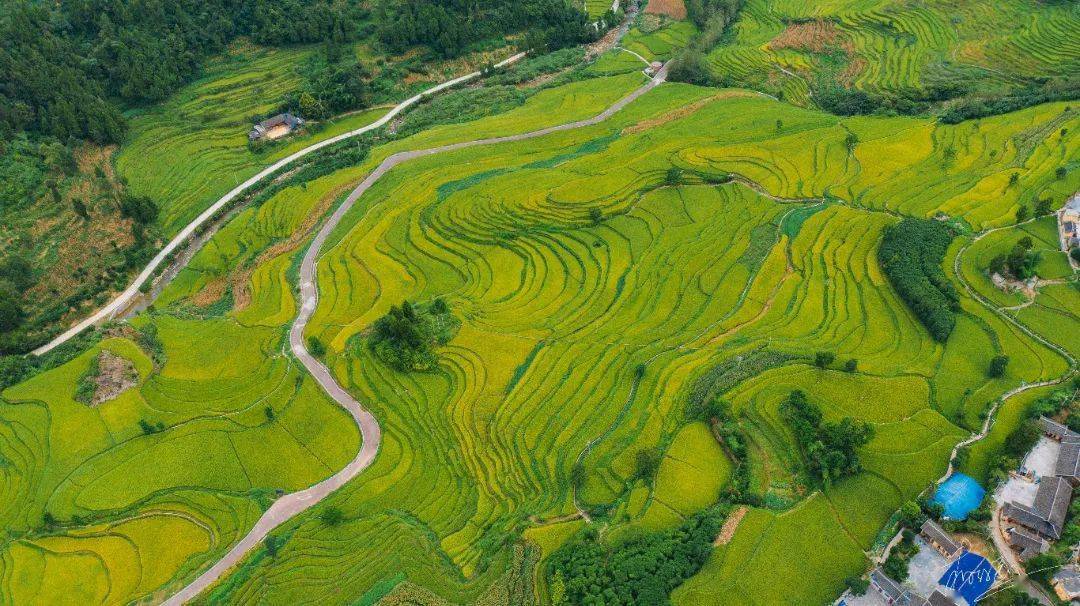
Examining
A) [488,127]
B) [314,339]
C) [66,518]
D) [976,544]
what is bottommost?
[976,544]

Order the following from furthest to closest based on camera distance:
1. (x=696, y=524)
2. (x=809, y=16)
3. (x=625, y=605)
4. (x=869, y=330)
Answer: (x=809, y=16)
(x=869, y=330)
(x=696, y=524)
(x=625, y=605)

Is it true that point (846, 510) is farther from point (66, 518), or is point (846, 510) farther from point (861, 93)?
point (861, 93)

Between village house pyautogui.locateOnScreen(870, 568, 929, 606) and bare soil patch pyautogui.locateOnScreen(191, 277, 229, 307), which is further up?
bare soil patch pyautogui.locateOnScreen(191, 277, 229, 307)

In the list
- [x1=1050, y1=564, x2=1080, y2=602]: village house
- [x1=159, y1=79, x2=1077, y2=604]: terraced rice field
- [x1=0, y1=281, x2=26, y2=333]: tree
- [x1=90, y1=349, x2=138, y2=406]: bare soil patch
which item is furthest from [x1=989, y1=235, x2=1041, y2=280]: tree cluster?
[x1=0, y1=281, x2=26, y2=333]: tree

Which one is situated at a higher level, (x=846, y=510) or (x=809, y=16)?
(x=809, y=16)

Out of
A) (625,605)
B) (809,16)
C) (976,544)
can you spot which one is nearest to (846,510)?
(976,544)

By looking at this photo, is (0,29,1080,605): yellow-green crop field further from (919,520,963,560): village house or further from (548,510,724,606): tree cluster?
(919,520,963,560): village house

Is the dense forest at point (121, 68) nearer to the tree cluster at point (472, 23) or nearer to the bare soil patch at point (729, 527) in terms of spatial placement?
the tree cluster at point (472, 23)
